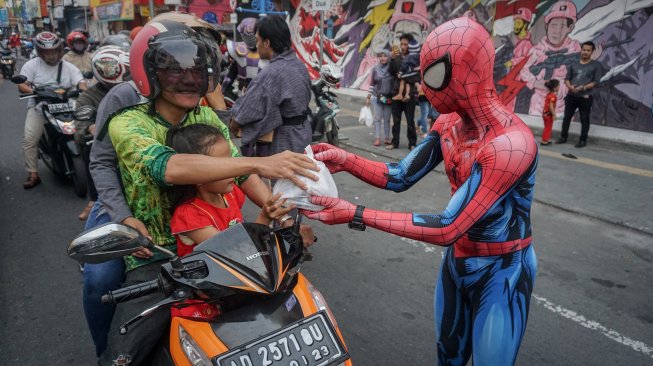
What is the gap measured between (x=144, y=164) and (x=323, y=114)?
6.64 m

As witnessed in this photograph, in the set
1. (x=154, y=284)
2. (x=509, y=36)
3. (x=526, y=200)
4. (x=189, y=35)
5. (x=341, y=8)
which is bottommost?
(x=154, y=284)

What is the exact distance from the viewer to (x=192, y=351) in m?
1.48

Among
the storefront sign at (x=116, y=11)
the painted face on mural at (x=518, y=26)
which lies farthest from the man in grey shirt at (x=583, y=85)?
the storefront sign at (x=116, y=11)

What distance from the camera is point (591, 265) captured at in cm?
450

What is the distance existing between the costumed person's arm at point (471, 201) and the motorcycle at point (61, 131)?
5.02m

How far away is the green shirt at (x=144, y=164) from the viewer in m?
1.83

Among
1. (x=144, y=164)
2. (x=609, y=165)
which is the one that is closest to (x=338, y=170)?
(x=144, y=164)

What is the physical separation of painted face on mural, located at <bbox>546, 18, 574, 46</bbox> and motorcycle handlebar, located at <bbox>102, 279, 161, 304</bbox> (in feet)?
35.1

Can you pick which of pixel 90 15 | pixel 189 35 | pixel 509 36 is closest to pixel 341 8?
pixel 509 36

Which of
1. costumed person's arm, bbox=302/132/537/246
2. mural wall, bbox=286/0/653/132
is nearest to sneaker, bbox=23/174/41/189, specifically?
costumed person's arm, bbox=302/132/537/246

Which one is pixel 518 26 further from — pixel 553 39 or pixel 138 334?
pixel 138 334

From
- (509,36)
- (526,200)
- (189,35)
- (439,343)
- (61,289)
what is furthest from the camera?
(509,36)

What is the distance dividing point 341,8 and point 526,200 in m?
15.7

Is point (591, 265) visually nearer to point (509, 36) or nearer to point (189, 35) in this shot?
point (189, 35)
